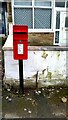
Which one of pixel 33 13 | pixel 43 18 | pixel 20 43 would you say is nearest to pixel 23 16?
pixel 33 13

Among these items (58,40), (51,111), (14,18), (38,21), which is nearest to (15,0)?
(14,18)

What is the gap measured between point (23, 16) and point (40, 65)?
381 cm

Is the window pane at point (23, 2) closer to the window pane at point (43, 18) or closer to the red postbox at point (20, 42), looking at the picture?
the window pane at point (43, 18)

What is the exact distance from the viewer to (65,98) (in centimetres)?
527

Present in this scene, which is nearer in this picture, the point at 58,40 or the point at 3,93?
the point at 3,93

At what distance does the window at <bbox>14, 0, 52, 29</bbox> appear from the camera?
28.3 ft

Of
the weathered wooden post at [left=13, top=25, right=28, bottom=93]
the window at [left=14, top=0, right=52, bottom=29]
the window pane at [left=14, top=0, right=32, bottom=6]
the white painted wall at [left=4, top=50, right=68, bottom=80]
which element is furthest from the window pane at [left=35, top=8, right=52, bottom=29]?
the weathered wooden post at [left=13, top=25, right=28, bottom=93]

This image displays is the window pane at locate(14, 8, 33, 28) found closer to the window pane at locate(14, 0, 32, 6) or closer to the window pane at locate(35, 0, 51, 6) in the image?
the window pane at locate(14, 0, 32, 6)

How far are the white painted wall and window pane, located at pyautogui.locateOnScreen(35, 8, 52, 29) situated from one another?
379 centimetres

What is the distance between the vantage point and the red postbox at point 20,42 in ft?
16.1

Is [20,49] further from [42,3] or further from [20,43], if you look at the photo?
[42,3]

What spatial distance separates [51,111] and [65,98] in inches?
24.9

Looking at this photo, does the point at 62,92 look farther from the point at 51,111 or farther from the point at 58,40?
the point at 58,40

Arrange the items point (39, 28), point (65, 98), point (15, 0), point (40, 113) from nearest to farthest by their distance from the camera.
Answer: point (40, 113) → point (65, 98) → point (15, 0) → point (39, 28)
